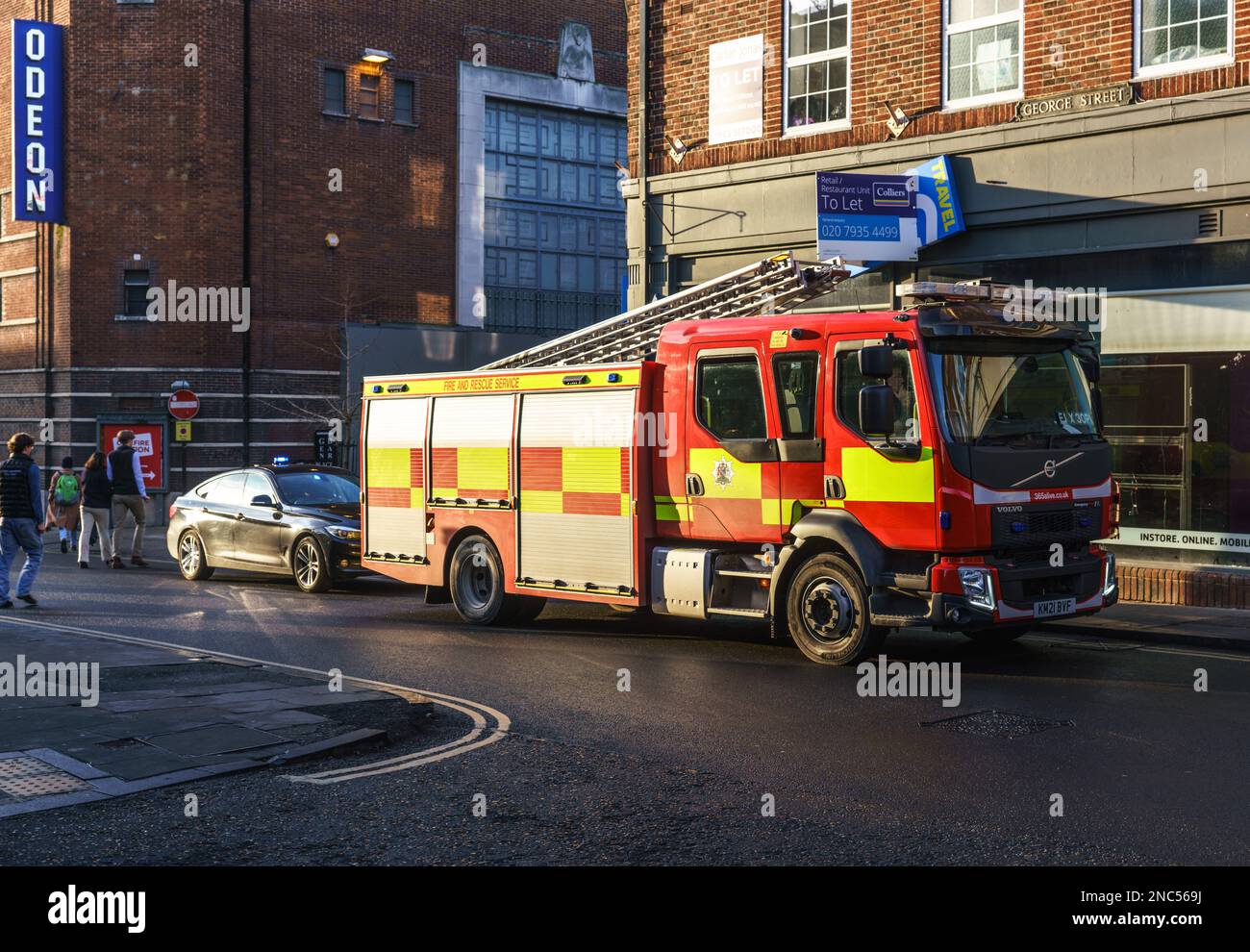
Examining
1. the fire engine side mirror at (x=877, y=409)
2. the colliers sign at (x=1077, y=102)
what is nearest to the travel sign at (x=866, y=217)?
the colliers sign at (x=1077, y=102)

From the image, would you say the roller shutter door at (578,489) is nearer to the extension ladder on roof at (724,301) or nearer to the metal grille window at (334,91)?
the extension ladder on roof at (724,301)

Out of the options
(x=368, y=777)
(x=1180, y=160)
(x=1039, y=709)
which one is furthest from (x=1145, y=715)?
(x=1180, y=160)

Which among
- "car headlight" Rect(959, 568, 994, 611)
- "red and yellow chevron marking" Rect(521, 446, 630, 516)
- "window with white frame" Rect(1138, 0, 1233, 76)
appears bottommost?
"car headlight" Rect(959, 568, 994, 611)

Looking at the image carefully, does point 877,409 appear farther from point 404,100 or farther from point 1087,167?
point 404,100

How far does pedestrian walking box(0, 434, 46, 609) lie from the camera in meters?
15.0

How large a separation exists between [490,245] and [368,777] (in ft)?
97.3

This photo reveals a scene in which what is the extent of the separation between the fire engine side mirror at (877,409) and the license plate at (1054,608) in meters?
1.73

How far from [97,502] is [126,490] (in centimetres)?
43

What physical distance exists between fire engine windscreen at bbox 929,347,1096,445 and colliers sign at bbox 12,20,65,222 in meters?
25.8

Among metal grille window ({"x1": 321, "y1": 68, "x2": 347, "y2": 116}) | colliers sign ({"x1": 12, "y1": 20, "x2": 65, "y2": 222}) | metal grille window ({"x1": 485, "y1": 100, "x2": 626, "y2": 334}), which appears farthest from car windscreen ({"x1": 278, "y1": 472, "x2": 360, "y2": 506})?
metal grille window ({"x1": 485, "y1": 100, "x2": 626, "y2": 334})

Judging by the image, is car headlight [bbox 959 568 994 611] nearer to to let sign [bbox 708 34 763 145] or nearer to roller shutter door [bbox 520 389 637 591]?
roller shutter door [bbox 520 389 637 591]

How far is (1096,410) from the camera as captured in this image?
11.4 m

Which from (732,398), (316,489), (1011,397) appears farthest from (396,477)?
(1011,397)
